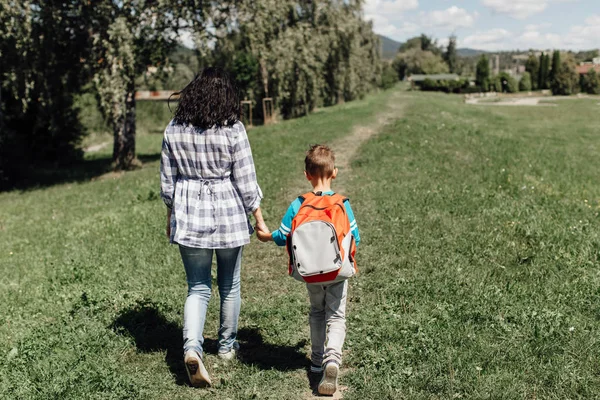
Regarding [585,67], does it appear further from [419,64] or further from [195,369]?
[195,369]

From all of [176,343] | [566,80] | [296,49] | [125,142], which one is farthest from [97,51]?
[566,80]

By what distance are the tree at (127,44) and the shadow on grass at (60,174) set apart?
216 centimetres

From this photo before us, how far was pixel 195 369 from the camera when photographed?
4121mm

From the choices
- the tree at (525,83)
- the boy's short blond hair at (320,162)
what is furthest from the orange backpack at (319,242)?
the tree at (525,83)

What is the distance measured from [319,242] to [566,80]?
77.3 metres

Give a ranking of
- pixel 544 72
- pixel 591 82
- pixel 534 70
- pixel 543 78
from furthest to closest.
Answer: pixel 534 70 < pixel 543 78 < pixel 544 72 < pixel 591 82

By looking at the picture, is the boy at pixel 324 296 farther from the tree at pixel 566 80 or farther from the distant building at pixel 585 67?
the distant building at pixel 585 67

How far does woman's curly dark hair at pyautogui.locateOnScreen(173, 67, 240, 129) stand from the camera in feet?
13.3

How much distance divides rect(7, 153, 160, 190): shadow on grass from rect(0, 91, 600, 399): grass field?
25.7 feet

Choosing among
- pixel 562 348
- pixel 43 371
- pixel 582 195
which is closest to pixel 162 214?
pixel 43 371

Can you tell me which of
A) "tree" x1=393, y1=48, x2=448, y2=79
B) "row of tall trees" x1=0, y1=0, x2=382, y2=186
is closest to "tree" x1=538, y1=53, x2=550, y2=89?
"tree" x1=393, y1=48, x2=448, y2=79

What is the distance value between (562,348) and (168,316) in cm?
363

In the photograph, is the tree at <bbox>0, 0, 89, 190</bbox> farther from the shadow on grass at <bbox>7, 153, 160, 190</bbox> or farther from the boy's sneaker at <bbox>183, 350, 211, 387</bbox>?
the boy's sneaker at <bbox>183, 350, 211, 387</bbox>

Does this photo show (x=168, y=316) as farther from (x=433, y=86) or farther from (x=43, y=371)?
(x=433, y=86)
